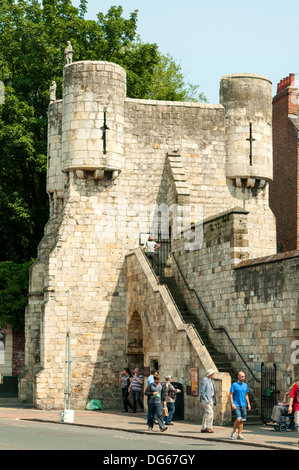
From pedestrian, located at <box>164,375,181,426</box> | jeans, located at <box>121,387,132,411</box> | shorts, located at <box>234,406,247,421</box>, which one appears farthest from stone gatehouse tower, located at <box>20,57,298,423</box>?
shorts, located at <box>234,406,247,421</box>

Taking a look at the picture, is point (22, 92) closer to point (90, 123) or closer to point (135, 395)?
point (90, 123)

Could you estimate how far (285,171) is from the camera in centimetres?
3950

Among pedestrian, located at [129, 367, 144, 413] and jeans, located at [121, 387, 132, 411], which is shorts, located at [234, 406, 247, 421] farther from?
jeans, located at [121, 387, 132, 411]

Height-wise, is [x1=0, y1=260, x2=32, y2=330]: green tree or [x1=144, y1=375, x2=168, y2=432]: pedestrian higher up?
[x1=0, y1=260, x2=32, y2=330]: green tree

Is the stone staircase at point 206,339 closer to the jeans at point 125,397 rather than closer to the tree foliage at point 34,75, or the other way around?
the jeans at point 125,397

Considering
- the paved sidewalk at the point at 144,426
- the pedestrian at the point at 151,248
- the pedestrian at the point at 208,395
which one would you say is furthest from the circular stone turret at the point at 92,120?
the pedestrian at the point at 208,395

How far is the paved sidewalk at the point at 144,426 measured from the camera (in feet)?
59.6

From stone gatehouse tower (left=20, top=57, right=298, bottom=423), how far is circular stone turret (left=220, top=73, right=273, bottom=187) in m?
0.04

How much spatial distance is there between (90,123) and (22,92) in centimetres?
1221

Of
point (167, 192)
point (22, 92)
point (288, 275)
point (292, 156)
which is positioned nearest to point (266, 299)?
point (288, 275)

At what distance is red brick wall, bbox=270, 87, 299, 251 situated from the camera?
38.4m

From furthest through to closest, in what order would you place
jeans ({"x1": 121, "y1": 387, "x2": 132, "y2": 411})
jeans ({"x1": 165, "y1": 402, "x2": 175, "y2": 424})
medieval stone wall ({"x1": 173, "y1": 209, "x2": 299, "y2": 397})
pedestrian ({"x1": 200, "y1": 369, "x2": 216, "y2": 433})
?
jeans ({"x1": 121, "y1": 387, "x2": 132, "y2": 411}) < jeans ({"x1": 165, "y1": 402, "x2": 175, "y2": 424}) < medieval stone wall ({"x1": 173, "y1": 209, "x2": 299, "y2": 397}) < pedestrian ({"x1": 200, "y1": 369, "x2": 216, "y2": 433})

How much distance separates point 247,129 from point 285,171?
26.8 feet
